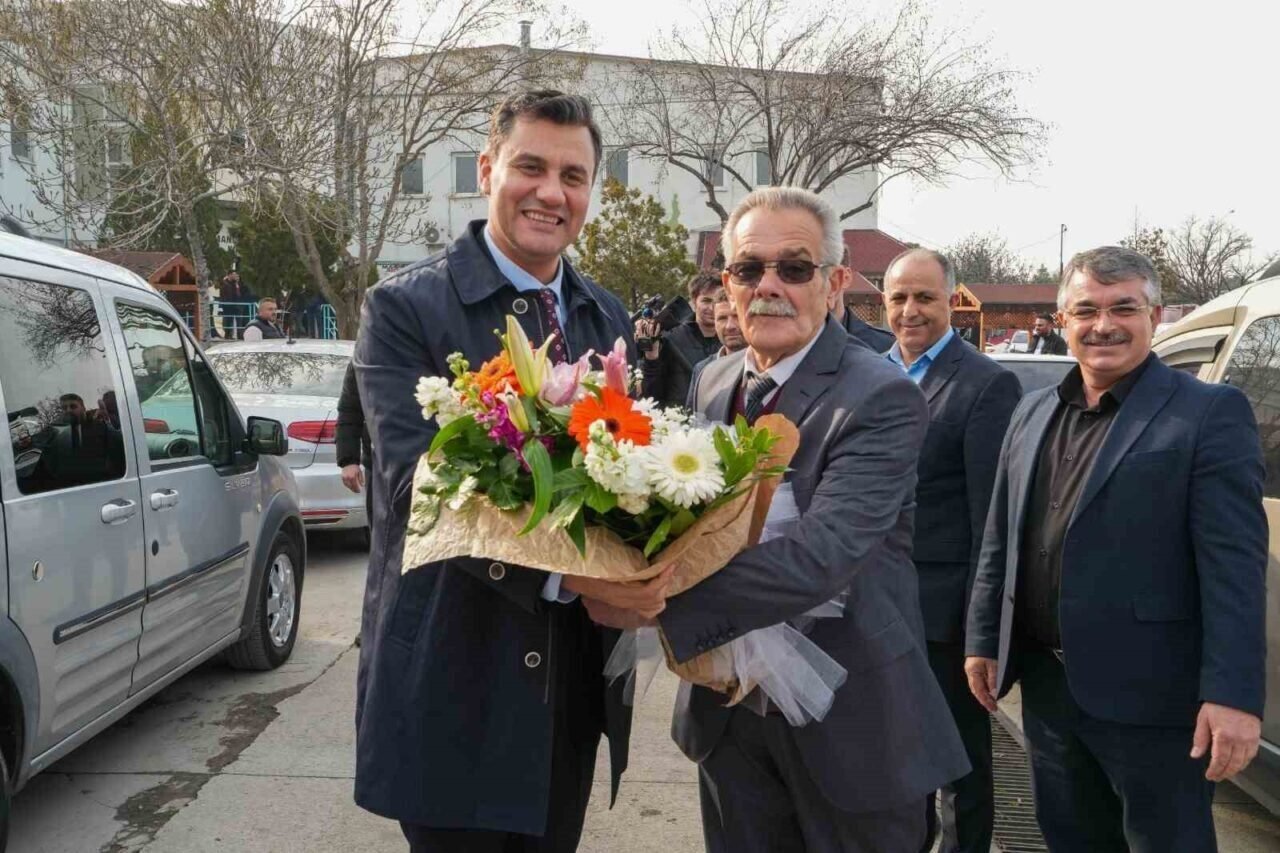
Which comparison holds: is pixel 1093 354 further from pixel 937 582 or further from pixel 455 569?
pixel 455 569

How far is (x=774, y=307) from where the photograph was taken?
2.22 metres

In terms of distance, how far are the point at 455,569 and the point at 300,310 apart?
106 feet

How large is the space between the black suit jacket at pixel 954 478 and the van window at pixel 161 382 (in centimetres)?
295

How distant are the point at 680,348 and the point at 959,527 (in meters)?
3.73

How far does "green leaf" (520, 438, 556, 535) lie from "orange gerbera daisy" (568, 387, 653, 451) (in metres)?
0.06

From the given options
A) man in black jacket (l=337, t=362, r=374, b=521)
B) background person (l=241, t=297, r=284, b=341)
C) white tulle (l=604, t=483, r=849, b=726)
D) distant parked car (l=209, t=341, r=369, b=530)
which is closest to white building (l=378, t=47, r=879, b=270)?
background person (l=241, t=297, r=284, b=341)

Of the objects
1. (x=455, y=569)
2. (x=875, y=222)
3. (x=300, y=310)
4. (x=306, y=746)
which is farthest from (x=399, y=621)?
(x=875, y=222)

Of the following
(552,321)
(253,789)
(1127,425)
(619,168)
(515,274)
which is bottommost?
(253,789)

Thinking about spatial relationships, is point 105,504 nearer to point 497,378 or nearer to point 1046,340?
point 497,378

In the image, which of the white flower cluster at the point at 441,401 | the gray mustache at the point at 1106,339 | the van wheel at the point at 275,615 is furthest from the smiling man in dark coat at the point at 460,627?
the van wheel at the point at 275,615

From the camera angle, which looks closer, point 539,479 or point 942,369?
point 539,479

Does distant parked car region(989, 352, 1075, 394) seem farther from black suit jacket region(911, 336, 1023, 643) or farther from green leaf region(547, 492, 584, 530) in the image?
green leaf region(547, 492, 584, 530)

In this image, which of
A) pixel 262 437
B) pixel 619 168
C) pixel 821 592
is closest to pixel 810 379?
pixel 821 592

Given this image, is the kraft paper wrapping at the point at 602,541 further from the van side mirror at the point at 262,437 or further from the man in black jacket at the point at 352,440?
the man in black jacket at the point at 352,440
